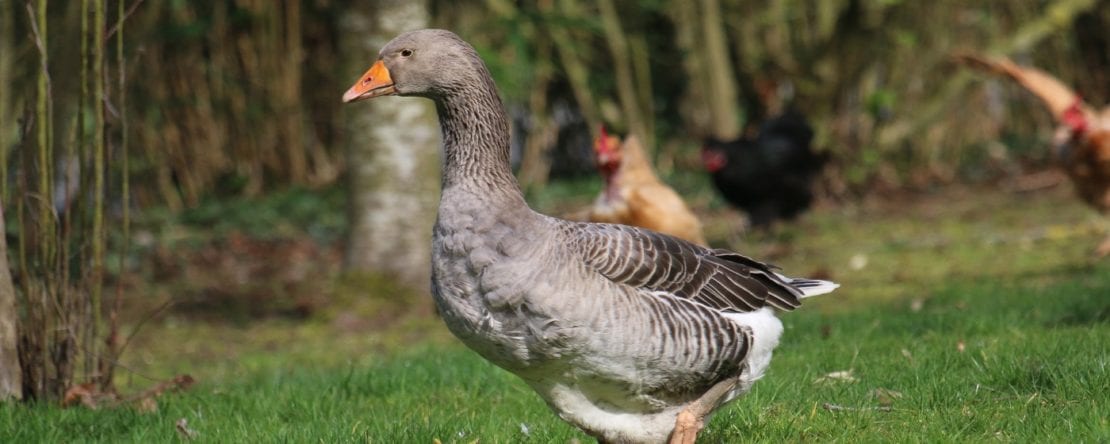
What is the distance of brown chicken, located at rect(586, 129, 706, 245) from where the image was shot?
30.2ft

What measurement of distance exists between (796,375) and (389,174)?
16.6ft

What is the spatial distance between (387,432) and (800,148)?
969 centimetres

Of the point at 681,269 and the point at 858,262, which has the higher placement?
the point at 681,269

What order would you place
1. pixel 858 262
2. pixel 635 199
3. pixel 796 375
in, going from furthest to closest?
pixel 858 262 < pixel 635 199 < pixel 796 375

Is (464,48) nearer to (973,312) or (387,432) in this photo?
(387,432)

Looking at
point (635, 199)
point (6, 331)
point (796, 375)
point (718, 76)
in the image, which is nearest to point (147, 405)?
point (6, 331)

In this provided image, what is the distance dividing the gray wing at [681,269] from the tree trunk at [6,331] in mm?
3019

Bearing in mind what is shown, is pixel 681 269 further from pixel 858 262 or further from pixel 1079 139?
pixel 858 262

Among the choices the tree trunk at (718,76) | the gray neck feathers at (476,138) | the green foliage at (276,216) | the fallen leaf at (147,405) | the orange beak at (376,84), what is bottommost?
the fallen leaf at (147,405)

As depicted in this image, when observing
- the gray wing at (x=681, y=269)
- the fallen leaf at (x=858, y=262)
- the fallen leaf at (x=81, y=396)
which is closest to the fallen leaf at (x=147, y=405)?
the fallen leaf at (x=81, y=396)

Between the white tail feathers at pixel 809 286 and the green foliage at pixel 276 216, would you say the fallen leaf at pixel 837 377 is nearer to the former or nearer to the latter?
the white tail feathers at pixel 809 286

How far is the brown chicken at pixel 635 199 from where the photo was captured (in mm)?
9211

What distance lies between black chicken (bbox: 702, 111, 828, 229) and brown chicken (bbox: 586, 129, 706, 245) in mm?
3914

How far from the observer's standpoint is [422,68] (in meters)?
4.72
